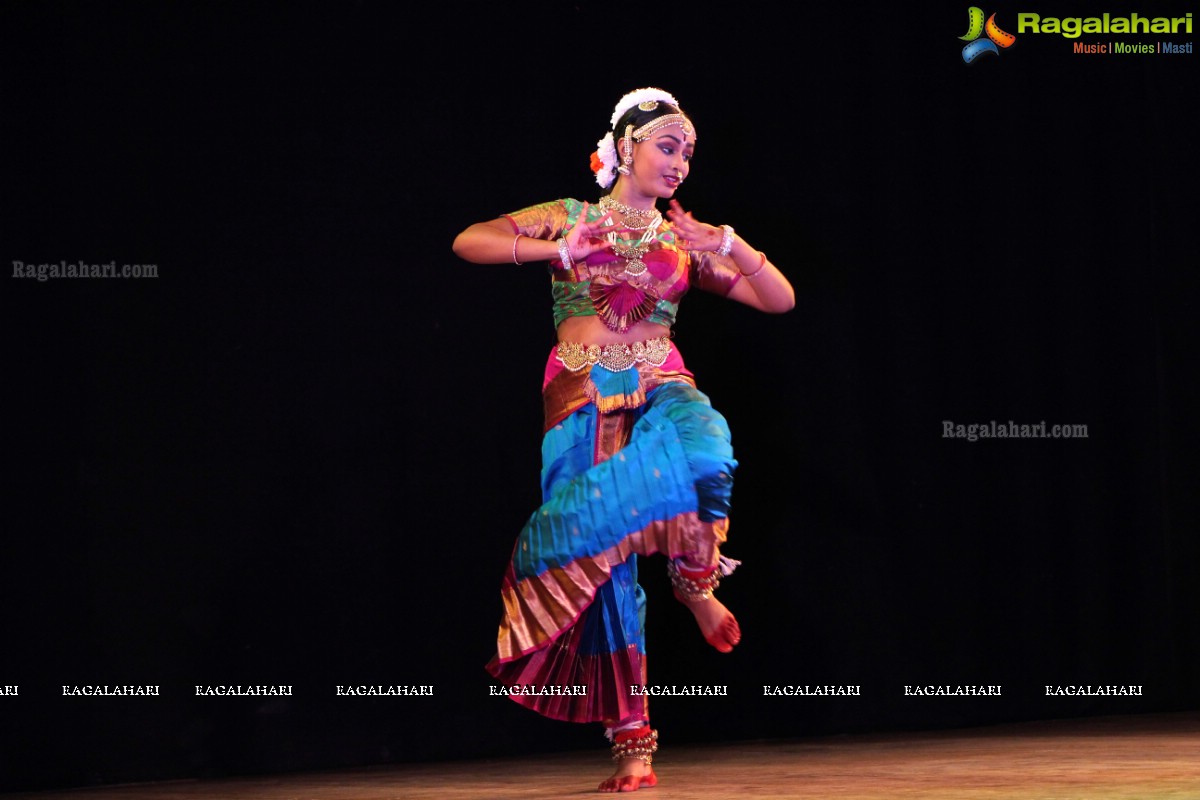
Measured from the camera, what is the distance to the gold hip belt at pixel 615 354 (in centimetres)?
328

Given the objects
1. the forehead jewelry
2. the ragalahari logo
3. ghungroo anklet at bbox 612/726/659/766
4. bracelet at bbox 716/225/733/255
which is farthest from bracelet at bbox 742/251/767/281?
the ragalahari logo

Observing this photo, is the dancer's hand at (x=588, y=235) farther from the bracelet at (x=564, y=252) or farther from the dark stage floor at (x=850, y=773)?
the dark stage floor at (x=850, y=773)

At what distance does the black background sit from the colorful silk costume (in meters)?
0.89

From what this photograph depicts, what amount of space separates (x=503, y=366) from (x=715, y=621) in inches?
49.4

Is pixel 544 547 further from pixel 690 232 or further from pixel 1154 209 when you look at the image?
pixel 1154 209

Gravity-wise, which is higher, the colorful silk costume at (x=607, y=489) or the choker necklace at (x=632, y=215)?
the choker necklace at (x=632, y=215)

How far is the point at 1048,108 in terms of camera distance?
4.73 meters

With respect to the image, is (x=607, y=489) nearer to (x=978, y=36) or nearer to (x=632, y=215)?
(x=632, y=215)

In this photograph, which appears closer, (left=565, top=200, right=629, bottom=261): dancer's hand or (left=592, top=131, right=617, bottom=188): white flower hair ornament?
(left=565, top=200, right=629, bottom=261): dancer's hand

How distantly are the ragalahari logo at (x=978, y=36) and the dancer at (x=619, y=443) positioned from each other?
1690 millimetres

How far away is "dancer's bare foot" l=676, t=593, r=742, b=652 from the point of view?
10.6ft

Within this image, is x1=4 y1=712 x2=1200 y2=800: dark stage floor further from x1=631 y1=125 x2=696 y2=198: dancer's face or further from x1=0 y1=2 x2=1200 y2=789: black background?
x1=631 y1=125 x2=696 y2=198: dancer's face

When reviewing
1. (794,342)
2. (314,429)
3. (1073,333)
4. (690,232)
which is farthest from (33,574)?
(1073,333)

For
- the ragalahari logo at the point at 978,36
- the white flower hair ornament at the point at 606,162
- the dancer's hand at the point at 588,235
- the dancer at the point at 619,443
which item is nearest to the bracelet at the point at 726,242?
the dancer at the point at 619,443
